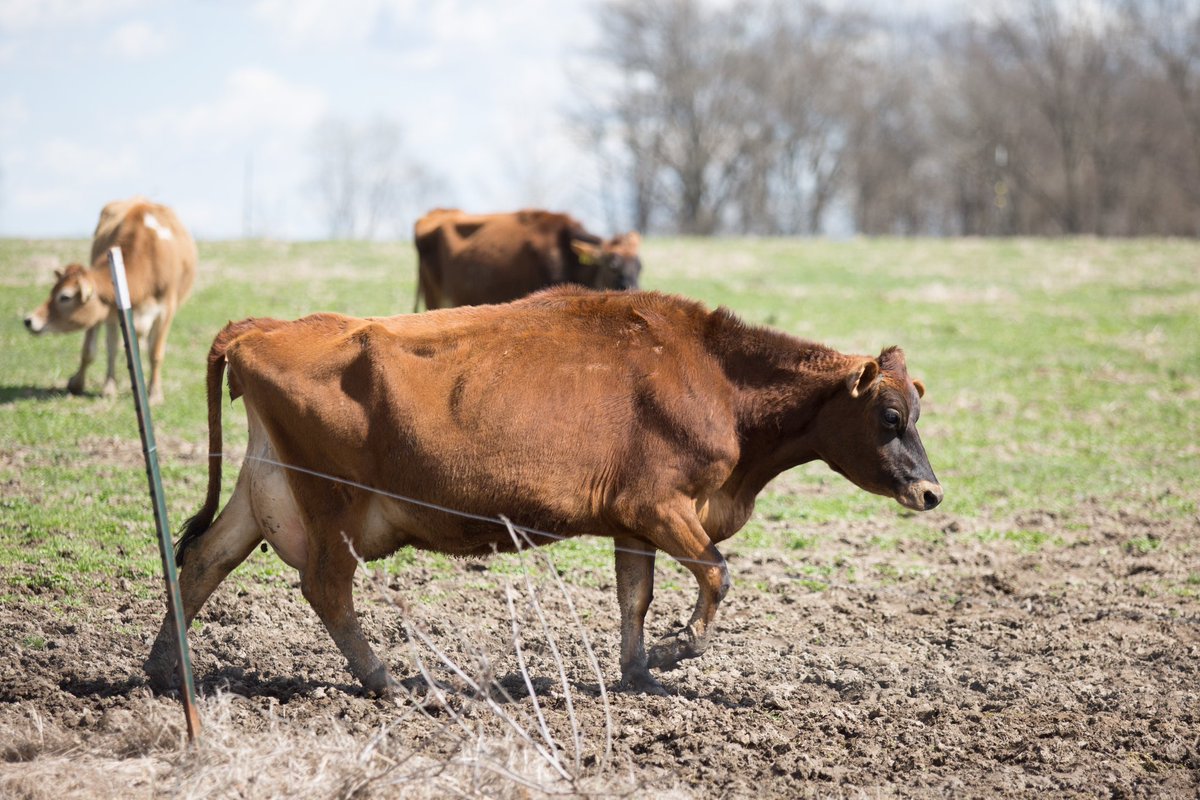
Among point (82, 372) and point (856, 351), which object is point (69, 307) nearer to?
point (82, 372)

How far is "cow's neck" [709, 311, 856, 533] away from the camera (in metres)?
6.62

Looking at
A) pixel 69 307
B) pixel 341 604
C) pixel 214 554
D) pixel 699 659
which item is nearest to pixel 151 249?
pixel 69 307

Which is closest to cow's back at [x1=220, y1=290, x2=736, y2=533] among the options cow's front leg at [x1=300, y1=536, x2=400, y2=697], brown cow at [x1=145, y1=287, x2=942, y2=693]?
brown cow at [x1=145, y1=287, x2=942, y2=693]

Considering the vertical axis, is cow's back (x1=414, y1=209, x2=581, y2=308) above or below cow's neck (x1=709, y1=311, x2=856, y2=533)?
above

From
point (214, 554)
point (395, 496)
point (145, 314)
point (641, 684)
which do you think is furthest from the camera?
point (145, 314)

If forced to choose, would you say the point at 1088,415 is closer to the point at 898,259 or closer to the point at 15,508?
the point at 15,508

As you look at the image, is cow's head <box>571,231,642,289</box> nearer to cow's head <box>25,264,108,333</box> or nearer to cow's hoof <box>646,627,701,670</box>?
cow's head <box>25,264,108,333</box>

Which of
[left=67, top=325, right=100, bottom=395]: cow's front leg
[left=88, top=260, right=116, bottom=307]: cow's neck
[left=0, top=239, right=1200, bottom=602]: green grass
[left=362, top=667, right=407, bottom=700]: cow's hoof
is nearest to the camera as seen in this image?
[left=362, top=667, right=407, bottom=700]: cow's hoof

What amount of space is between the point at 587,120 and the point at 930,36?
1880 cm

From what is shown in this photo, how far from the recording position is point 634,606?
658 centimetres

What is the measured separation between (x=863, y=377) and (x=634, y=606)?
5.67 ft

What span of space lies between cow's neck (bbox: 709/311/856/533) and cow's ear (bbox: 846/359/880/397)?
101 mm

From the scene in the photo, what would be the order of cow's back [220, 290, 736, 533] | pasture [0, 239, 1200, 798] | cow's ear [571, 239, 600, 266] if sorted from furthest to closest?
cow's ear [571, 239, 600, 266] → cow's back [220, 290, 736, 533] → pasture [0, 239, 1200, 798]

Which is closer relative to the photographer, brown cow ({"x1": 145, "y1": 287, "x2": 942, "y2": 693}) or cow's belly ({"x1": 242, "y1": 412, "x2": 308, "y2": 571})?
brown cow ({"x1": 145, "y1": 287, "x2": 942, "y2": 693})
